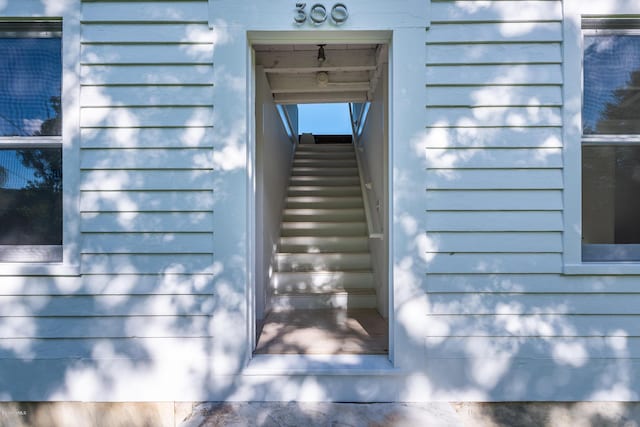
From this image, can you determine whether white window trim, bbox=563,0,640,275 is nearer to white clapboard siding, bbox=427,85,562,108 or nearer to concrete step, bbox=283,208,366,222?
white clapboard siding, bbox=427,85,562,108

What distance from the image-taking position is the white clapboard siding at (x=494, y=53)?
191 cm

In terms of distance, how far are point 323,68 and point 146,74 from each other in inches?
57.2

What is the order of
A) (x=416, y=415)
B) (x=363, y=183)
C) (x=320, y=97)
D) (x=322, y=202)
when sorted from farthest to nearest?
(x=322, y=202), (x=363, y=183), (x=320, y=97), (x=416, y=415)

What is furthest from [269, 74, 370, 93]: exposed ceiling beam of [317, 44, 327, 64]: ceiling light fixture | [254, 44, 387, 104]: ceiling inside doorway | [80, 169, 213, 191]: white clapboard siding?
[80, 169, 213, 191]: white clapboard siding

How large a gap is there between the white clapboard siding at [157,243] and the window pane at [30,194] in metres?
0.30

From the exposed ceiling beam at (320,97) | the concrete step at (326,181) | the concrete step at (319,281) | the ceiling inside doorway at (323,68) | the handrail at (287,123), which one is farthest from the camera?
the concrete step at (326,181)

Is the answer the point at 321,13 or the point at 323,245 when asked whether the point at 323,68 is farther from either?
the point at 323,245

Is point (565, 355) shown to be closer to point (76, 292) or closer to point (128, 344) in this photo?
point (128, 344)

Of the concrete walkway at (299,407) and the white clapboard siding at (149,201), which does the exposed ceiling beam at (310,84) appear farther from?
the concrete walkway at (299,407)

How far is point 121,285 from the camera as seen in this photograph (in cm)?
192

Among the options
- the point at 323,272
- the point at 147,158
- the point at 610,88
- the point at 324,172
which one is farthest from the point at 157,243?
the point at 324,172

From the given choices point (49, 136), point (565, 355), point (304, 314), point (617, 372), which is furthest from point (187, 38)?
point (617, 372)

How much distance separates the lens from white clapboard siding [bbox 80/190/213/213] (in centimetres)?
191

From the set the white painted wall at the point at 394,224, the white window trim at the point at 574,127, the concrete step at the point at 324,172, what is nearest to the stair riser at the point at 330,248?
the concrete step at the point at 324,172
